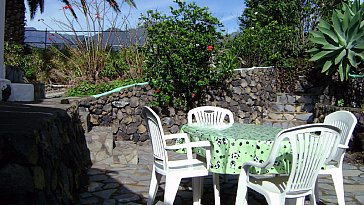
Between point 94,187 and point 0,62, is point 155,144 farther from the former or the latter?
point 0,62

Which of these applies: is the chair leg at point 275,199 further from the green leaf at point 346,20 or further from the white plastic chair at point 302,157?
the green leaf at point 346,20

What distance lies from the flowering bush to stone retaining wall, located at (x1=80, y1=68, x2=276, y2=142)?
1.00 feet

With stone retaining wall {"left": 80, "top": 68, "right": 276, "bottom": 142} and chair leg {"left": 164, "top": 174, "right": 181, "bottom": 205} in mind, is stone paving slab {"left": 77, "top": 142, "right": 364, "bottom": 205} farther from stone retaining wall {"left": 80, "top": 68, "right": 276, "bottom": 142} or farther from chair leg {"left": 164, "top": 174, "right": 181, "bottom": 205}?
stone retaining wall {"left": 80, "top": 68, "right": 276, "bottom": 142}

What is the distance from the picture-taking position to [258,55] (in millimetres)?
8742

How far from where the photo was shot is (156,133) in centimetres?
303

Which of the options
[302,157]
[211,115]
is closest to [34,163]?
[302,157]

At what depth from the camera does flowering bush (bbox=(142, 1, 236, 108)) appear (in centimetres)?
661

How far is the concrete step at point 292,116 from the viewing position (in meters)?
7.79

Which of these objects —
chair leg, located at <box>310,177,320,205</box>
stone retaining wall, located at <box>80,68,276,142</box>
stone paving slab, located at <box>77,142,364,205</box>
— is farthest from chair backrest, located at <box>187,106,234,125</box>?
stone retaining wall, located at <box>80,68,276,142</box>

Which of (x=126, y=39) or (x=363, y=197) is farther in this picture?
(x=126, y=39)

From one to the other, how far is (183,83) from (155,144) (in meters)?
3.68

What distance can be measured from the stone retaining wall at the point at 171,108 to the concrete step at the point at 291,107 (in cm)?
17

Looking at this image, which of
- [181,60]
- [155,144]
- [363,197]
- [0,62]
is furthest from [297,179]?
[181,60]

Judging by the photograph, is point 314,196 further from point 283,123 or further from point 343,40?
point 283,123
